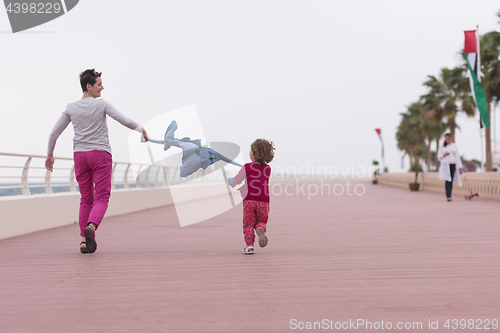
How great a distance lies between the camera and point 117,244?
7.41m

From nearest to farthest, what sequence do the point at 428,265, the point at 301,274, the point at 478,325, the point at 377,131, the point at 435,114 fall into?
the point at 478,325
the point at 301,274
the point at 428,265
the point at 435,114
the point at 377,131

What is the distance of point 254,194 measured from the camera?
6332 mm

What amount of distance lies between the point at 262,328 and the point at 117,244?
4.68 metres

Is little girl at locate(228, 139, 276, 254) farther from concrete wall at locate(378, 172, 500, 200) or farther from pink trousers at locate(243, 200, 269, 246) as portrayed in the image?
concrete wall at locate(378, 172, 500, 200)

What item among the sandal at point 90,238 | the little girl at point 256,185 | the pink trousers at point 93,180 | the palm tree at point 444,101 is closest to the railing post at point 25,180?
the pink trousers at point 93,180

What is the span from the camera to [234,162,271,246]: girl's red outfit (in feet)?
20.6

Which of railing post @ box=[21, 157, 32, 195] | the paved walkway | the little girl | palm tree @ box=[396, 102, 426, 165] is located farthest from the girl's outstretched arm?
palm tree @ box=[396, 102, 426, 165]

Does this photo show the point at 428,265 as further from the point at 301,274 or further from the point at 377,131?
the point at 377,131

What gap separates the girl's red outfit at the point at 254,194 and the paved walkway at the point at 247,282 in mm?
357

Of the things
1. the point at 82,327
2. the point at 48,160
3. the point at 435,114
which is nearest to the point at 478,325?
the point at 82,327

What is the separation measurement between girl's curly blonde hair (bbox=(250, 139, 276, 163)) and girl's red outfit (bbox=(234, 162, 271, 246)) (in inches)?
3.4

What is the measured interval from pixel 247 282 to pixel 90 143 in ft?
9.47

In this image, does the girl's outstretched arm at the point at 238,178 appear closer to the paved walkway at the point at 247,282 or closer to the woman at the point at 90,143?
the paved walkway at the point at 247,282

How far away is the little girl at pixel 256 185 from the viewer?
6250mm
